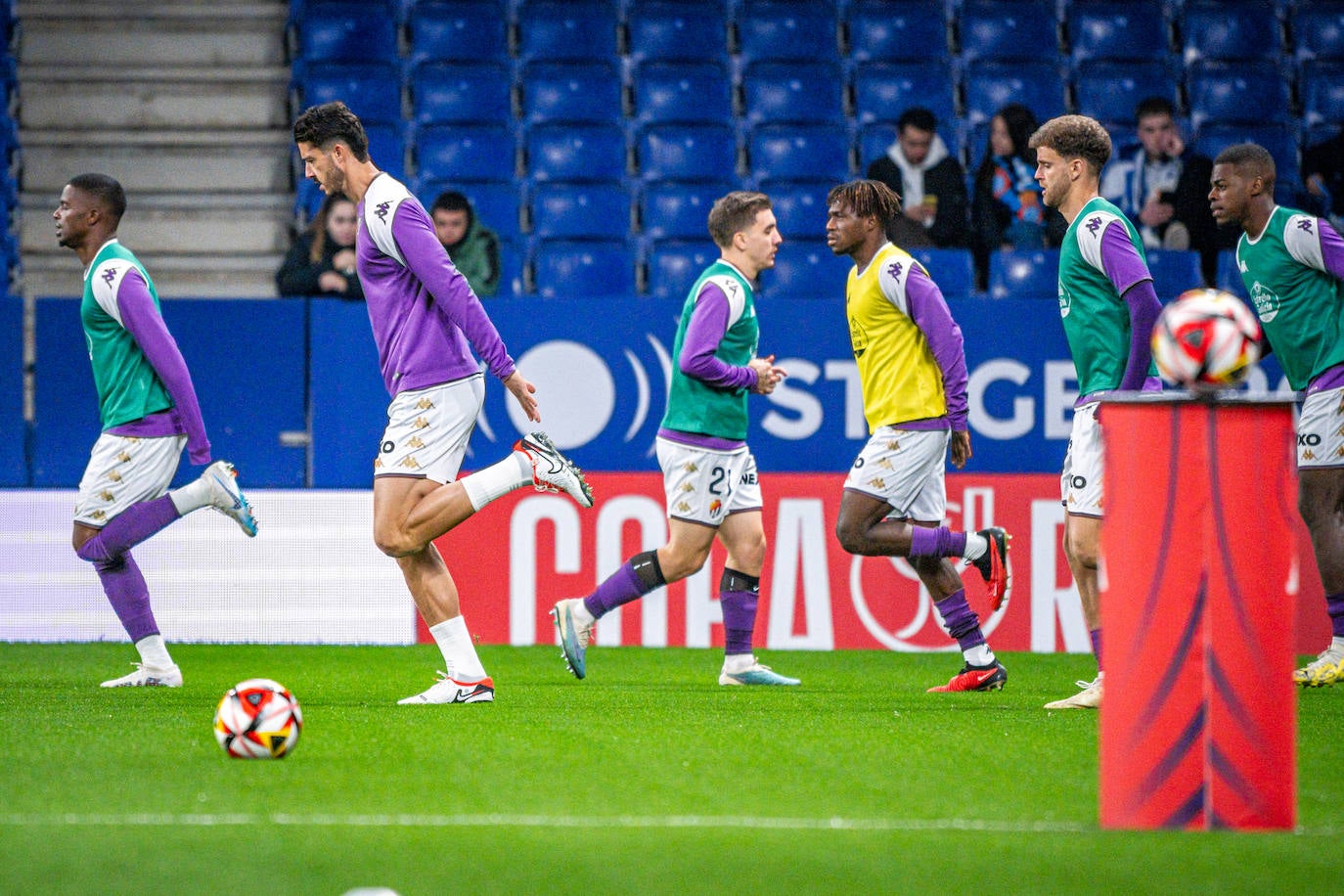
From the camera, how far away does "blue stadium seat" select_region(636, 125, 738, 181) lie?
11656mm

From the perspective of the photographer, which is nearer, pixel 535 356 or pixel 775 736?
pixel 775 736

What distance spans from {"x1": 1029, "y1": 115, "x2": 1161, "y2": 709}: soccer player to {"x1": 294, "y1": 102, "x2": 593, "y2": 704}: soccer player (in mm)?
1795

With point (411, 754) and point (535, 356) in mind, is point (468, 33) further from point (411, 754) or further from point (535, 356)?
point (411, 754)

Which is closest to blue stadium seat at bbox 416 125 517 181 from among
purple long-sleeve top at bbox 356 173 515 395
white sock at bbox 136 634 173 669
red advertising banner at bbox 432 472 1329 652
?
red advertising banner at bbox 432 472 1329 652

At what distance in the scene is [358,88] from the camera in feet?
39.1

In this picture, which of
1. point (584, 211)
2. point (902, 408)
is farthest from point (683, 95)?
point (902, 408)

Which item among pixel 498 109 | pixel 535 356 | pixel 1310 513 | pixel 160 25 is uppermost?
pixel 160 25

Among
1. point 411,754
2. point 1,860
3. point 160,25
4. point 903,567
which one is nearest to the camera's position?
point 1,860

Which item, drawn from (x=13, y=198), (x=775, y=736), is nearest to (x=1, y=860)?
(x=775, y=736)

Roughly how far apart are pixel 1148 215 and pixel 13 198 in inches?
314

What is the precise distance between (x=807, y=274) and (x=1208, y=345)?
7.15m

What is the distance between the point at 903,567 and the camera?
28.9 feet

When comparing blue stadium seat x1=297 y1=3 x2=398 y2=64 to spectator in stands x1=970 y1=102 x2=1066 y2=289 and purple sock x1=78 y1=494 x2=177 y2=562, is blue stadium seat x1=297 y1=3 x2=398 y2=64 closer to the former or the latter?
spectator in stands x1=970 y1=102 x2=1066 y2=289

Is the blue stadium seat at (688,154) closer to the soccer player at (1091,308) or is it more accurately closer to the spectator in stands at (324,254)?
the spectator in stands at (324,254)
